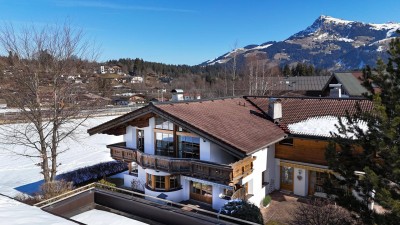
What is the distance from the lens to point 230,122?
1789 centimetres

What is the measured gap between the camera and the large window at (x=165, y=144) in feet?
58.8

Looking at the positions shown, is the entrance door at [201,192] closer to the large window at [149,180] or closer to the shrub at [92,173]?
the large window at [149,180]

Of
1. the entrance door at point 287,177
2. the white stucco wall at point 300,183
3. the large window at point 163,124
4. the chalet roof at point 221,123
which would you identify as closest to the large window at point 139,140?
the chalet roof at point 221,123

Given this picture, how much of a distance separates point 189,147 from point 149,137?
2.83 meters

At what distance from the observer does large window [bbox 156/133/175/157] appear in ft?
58.8

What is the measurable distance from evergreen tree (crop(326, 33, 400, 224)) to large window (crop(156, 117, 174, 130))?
396 inches

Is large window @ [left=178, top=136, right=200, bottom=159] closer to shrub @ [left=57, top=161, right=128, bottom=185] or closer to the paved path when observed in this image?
the paved path

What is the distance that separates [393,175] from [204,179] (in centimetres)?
950

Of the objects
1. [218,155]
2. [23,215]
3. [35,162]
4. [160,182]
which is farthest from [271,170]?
[35,162]

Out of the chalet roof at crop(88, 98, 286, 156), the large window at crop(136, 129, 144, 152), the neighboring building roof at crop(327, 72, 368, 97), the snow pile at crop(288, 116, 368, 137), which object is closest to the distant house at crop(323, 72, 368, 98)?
the neighboring building roof at crop(327, 72, 368, 97)

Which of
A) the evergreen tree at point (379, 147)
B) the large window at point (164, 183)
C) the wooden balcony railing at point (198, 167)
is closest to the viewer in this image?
the evergreen tree at point (379, 147)

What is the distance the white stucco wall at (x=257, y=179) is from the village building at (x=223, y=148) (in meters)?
0.05

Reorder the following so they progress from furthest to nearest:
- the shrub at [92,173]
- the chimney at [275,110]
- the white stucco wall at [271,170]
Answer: the shrub at [92,173]
the chimney at [275,110]
the white stucco wall at [271,170]

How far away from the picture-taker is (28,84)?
690 inches
